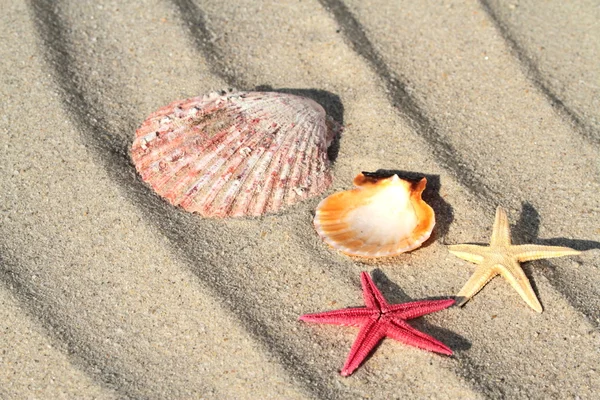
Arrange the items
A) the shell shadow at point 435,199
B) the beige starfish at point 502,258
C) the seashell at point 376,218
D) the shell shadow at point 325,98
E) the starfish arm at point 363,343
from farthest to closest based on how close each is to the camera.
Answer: the shell shadow at point 325,98 → the shell shadow at point 435,199 → the seashell at point 376,218 → the beige starfish at point 502,258 → the starfish arm at point 363,343

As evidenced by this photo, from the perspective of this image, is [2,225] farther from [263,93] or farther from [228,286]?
[263,93]

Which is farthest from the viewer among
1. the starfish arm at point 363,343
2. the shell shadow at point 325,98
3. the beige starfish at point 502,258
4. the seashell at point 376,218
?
the shell shadow at point 325,98

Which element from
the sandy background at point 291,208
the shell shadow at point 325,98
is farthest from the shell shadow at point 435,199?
the shell shadow at point 325,98

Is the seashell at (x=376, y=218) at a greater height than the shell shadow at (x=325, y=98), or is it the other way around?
the shell shadow at (x=325, y=98)

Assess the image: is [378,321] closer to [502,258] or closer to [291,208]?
[502,258]

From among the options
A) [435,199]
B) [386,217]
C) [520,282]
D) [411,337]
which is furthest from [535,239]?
[411,337]

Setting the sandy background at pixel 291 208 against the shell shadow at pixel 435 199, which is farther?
the shell shadow at pixel 435 199

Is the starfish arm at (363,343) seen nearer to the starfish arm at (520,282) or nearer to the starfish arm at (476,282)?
the starfish arm at (476,282)

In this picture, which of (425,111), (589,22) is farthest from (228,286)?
(589,22)
